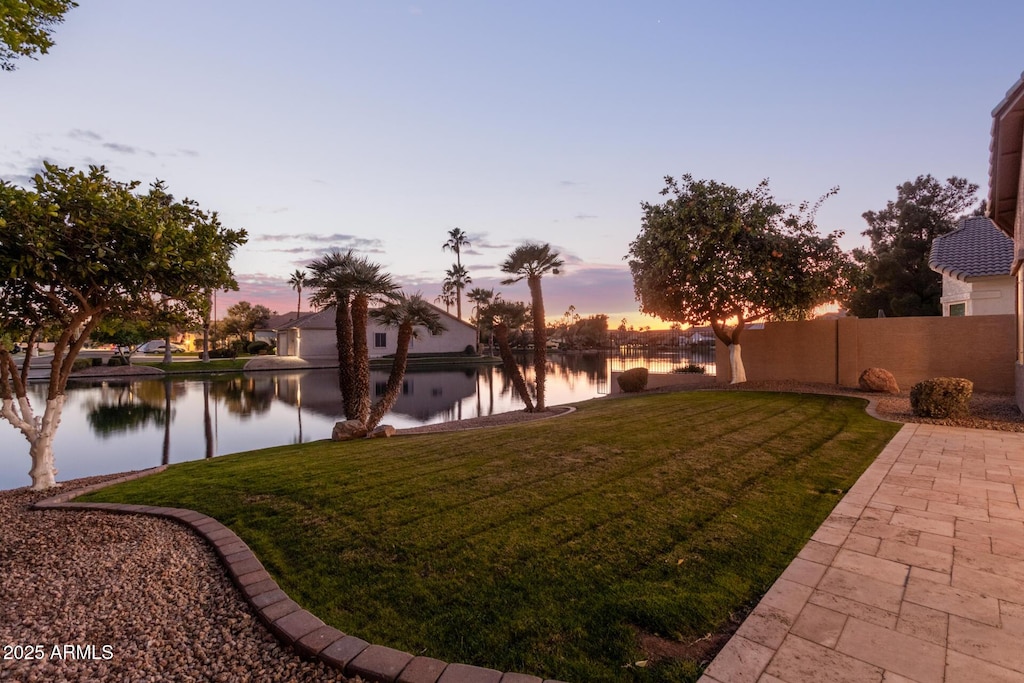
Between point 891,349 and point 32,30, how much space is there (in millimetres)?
17326

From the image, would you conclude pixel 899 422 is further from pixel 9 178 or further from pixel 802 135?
pixel 9 178

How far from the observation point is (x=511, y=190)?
677 inches

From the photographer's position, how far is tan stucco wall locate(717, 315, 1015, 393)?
11078 millimetres

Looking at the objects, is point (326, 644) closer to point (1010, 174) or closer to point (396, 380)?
point (396, 380)

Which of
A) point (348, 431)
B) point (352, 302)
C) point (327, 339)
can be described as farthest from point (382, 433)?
→ point (327, 339)

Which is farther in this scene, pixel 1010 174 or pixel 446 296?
pixel 446 296

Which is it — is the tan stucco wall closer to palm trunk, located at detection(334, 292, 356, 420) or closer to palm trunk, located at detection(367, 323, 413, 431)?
palm trunk, located at detection(367, 323, 413, 431)

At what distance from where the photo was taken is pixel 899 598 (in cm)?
269

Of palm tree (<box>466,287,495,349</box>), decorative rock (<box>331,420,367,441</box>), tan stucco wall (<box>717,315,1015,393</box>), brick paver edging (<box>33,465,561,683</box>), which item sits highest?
palm tree (<box>466,287,495,349</box>)

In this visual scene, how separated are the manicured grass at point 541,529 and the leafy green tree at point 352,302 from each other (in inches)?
125

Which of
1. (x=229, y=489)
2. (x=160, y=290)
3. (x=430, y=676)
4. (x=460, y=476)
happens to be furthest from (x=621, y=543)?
(x=160, y=290)

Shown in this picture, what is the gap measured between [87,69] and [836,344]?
1808cm

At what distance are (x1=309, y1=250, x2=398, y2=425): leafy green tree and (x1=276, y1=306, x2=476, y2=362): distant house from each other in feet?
87.3

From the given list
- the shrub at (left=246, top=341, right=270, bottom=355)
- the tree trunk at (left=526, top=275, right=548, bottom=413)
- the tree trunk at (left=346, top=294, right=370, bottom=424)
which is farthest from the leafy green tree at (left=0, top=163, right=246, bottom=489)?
the shrub at (left=246, top=341, right=270, bottom=355)
